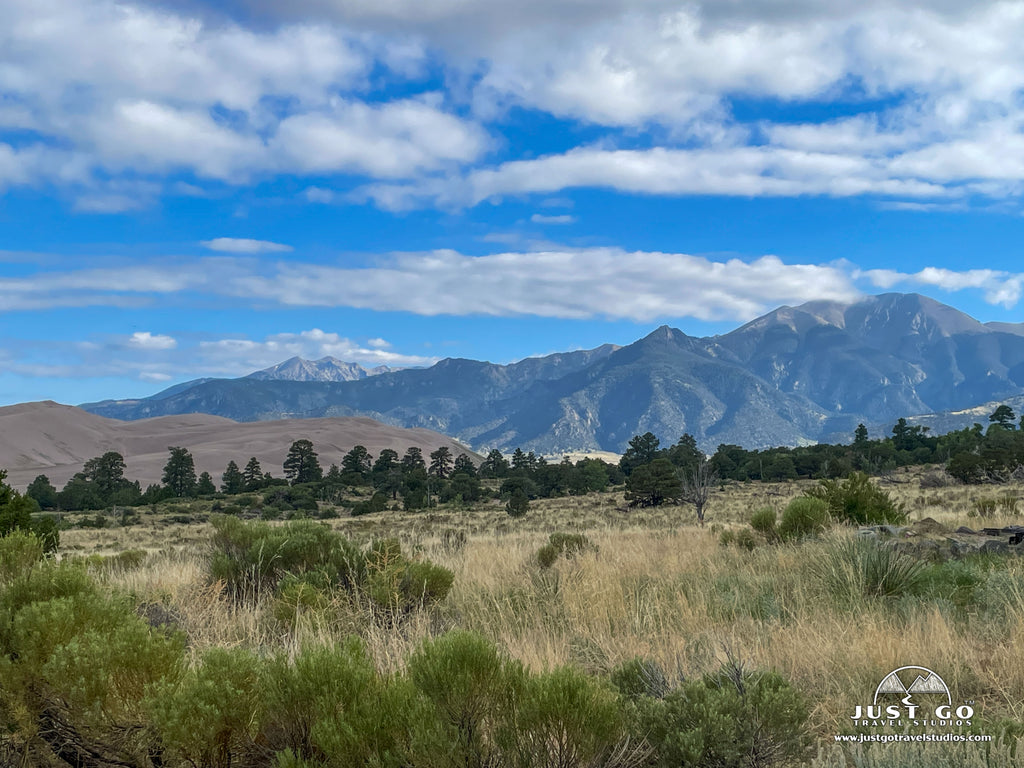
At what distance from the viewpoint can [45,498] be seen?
69.3 m

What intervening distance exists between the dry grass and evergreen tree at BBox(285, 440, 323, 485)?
261 ft

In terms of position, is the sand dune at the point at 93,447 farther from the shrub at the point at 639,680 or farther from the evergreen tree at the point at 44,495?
the shrub at the point at 639,680

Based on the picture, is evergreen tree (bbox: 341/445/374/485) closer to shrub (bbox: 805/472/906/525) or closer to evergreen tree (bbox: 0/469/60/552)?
evergreen tree (bbox: 0/469/60/552)

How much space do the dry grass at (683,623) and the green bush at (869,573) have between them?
0.19 metres

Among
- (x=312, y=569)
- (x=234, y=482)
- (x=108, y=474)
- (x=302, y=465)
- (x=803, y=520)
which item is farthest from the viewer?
(x=302, y=465)

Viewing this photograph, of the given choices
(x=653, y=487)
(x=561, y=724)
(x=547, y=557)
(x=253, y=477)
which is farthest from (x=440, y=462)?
(x=561, y=724)

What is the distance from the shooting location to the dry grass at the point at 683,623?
15.1 ft

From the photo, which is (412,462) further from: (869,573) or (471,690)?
(471,690)

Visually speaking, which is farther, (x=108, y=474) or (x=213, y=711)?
(x=108, y=474)

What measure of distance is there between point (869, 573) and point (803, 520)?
17.3ft

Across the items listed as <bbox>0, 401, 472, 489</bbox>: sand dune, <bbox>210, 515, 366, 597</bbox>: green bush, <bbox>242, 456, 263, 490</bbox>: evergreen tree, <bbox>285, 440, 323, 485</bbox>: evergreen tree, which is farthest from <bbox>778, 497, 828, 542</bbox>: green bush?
<bbox>0, 401, 472, 489</bbox>: sand dune

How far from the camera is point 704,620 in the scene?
6207 millimetres

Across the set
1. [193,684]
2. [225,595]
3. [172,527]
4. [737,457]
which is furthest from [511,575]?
[737,457]

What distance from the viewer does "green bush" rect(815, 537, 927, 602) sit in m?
7.04
